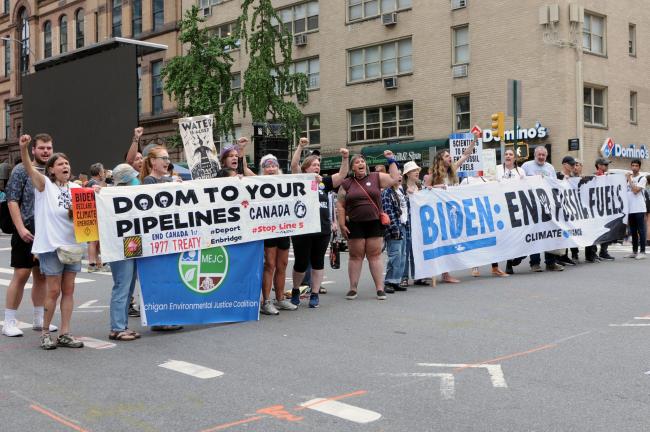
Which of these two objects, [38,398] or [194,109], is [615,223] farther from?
[194,109]

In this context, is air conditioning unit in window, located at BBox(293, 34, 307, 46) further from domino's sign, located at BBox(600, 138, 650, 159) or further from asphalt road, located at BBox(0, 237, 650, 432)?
asphalt road, located at BBox(0, 237, 650, 432)

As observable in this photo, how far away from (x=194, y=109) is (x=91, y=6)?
23.9 meters

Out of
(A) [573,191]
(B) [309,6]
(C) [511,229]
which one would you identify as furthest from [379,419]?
(B) [309,6]

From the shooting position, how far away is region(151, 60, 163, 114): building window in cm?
4444

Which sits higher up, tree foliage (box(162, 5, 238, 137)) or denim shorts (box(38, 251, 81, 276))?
tree foliage (box(162, 5, 238, 137))

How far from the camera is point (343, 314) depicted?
8.30 meters

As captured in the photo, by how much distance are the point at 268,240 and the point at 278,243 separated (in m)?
0.13

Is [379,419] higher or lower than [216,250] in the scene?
lower

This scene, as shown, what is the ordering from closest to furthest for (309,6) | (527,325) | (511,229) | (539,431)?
(539,431) < (527,325) < (511,229) < (309,6)

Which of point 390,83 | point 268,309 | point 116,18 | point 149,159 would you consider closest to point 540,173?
point 268,309

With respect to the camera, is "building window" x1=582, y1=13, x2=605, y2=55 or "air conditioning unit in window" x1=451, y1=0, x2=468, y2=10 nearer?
"building window" x1=582, y1=13, x2=605, y2=55

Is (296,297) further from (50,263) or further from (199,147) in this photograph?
(50,263)

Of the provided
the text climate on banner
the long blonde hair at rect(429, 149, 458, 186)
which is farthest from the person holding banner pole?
the text climate on banner

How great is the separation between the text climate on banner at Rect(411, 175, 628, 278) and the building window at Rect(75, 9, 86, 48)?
145 ft
